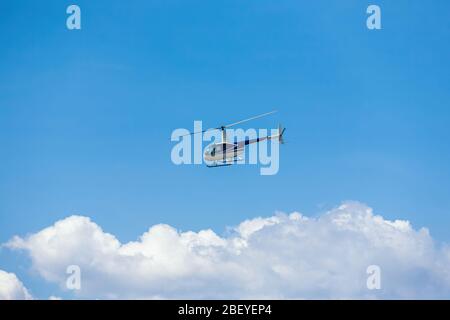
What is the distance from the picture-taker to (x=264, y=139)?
165m
